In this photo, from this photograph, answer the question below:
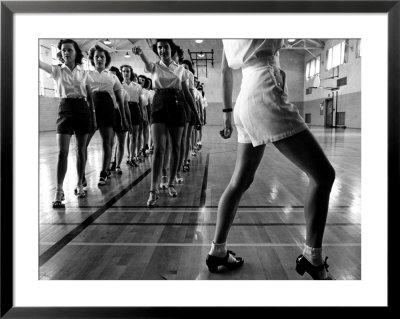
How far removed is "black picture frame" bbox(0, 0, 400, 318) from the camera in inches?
64.2

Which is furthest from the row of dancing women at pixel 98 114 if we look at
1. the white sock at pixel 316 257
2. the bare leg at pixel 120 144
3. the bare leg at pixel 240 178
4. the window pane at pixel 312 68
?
the window pane at pixel 312 68

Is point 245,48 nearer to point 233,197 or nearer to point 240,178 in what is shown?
point 240,178

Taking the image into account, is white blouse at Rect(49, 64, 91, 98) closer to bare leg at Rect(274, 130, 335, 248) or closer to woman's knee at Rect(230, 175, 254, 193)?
woman's knee at Rect(230, 175, 254, 193)

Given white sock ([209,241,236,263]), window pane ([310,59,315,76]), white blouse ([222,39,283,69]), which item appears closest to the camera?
white blouse ([222,39,283,69])

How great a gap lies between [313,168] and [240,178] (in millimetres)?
350

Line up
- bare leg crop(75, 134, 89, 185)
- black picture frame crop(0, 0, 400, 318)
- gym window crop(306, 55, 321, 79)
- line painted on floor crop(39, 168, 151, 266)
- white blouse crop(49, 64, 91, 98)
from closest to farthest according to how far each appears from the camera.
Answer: black picture frame crop(0, 0, 400, 318) < line painted on floor crop(39, 168, 151, 266) < white blouse crop(49, 64, 91, 98) < bare leg crop(75, 134, 89, 185) < gym window crop(306, 55, 321, 79)

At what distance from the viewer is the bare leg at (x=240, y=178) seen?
1949 millimetres

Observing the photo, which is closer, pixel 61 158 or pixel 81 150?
pixel 61 158

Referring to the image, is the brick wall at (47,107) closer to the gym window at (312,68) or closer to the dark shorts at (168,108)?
the dark shorts at (168,108)

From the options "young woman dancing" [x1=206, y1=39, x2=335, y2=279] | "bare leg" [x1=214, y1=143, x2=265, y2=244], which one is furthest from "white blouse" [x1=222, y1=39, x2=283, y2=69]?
"bare leg" [x1=214, y1=143, x2=265, y2=244]

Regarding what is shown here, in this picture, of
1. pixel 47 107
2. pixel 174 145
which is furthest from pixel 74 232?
pixel 47 107

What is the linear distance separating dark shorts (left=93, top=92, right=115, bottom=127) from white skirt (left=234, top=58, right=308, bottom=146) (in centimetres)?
325

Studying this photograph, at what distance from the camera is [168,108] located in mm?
3783

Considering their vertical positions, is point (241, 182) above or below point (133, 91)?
below
